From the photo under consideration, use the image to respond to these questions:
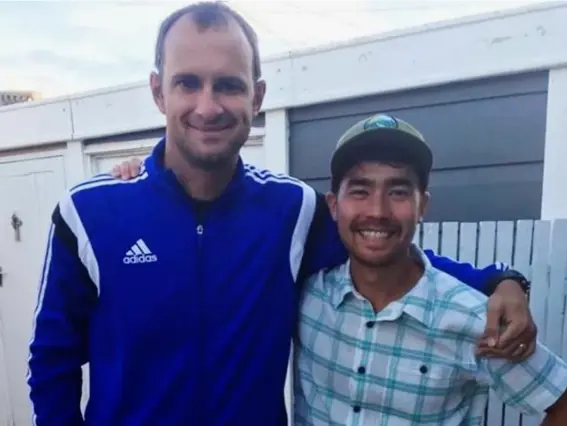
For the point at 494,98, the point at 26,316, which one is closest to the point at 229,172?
the point at 494,98

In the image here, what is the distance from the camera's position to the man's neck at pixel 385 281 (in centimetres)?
135

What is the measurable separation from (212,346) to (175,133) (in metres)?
0.53

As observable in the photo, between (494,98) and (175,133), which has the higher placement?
(494,98)

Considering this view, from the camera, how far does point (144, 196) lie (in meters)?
1.33

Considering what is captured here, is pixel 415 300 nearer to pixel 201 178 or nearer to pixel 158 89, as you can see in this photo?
pixel 201 178

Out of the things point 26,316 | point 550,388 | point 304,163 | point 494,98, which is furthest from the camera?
point 26,316

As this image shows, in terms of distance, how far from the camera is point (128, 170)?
1.41 meters

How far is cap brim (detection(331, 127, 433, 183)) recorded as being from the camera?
131cm

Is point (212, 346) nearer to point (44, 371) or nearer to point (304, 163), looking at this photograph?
point (44, 371)

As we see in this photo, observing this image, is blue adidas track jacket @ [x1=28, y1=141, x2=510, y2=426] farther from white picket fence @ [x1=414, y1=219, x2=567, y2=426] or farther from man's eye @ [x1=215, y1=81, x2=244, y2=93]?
white picket fence @ [x1=414, y1=219, x2=567, y2=426]

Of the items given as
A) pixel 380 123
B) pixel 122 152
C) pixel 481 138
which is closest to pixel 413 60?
pixel 481 138

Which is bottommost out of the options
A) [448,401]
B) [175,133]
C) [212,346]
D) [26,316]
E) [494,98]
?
[26,316]

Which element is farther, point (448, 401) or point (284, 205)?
point (284, 205)

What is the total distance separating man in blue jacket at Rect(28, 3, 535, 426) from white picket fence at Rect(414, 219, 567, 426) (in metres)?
0.84
